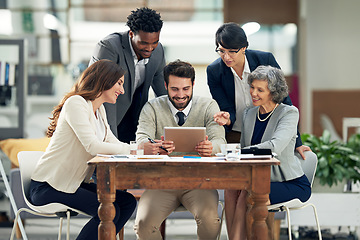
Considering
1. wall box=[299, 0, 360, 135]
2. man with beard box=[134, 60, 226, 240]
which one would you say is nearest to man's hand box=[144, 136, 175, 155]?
man with beard box=[134, 60, 226, 240]

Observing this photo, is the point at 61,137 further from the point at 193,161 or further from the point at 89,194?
the point at 193,161

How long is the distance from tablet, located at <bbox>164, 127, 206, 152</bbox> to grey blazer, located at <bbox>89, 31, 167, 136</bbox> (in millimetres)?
557

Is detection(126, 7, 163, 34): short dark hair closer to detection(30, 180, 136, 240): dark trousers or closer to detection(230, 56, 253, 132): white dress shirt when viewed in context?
detection(230, 56, 253, 132): white dress shirt

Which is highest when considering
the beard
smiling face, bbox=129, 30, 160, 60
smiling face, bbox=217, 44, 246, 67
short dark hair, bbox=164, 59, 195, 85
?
smiling face, bbox=129, 30, 160, 60

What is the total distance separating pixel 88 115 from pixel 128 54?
2.30 ft

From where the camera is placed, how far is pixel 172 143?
2.95m

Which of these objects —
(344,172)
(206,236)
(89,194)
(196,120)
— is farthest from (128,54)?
(344,172)

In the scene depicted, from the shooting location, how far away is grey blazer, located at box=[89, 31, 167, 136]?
11.3 ft

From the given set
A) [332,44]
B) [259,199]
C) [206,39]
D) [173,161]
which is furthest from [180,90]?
[332,44]

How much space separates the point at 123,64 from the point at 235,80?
2.26 feet

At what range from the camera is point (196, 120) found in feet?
10.9

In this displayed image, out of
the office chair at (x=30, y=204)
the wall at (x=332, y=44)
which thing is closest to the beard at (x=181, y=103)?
the office chair at (x=30, y=204)

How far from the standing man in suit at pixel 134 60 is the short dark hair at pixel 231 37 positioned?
0.37 m

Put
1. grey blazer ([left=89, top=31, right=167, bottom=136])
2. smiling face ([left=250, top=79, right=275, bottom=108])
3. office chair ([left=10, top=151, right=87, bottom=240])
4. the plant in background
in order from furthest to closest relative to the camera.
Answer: the plant in background → grey blazer ([left=89, top=31, right=167, bottom=136]) → smiling face ([left=250, top=79, right=275, bottom=108]) → office chair ([left=10, top=151, right=87, bottom=240])
